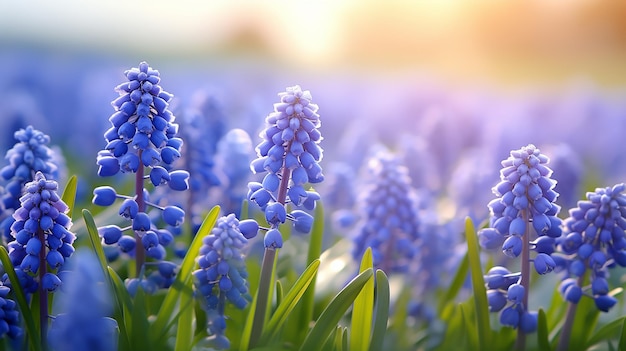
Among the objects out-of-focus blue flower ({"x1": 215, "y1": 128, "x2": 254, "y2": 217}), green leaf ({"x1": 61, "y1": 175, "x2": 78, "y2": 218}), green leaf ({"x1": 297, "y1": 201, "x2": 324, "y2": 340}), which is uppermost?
out-of-focus blue flower ({"x1": 215, "y1": 128, "x2": 254, "y2": 217})

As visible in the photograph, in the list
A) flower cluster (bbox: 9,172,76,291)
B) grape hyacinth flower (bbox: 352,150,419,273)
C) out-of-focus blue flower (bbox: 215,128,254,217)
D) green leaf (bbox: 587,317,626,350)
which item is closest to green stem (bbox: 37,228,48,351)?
flower cluster (bbox: 9,172,76,291)

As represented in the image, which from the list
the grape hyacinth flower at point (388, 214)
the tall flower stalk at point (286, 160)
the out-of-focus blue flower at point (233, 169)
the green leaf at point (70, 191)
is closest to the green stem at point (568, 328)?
the grape hyacinth flower at point (388, 214)

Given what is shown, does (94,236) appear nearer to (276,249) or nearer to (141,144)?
(141,144)

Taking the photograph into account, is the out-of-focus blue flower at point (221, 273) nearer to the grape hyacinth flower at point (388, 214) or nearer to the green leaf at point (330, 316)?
the green leaf at point (330, 316)

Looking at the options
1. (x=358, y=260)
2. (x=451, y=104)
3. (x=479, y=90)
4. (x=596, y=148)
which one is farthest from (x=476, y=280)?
(x=479, y=90)

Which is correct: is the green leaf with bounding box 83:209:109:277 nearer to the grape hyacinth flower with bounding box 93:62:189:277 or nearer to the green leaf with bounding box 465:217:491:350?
the grape hyacinth flower with bounding box 93:62:189:277

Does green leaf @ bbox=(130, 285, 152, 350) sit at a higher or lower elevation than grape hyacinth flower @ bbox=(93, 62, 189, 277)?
lower
